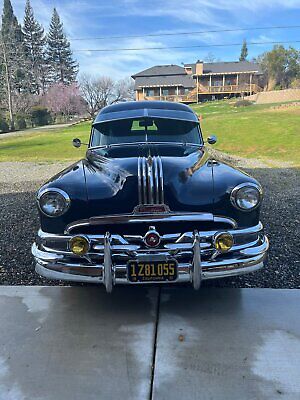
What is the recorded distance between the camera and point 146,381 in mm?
2365

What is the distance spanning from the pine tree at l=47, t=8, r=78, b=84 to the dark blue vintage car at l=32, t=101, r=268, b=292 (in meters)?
71.0

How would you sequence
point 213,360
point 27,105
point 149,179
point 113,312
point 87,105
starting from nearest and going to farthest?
1. point 213,360
2. point 149,179
3. point 113,312
4. point 27,105
5. point 87,105

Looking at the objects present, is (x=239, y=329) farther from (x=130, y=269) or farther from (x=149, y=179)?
(x=149, y=179)

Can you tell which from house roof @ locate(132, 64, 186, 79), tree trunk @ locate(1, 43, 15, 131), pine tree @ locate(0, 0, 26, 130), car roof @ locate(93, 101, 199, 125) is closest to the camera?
car roof @ locate(93, 101, 199, 125)

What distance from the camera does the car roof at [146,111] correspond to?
15.5ft

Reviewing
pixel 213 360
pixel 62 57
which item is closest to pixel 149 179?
pixel 213 360

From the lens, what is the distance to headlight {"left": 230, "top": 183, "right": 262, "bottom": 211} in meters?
2.97

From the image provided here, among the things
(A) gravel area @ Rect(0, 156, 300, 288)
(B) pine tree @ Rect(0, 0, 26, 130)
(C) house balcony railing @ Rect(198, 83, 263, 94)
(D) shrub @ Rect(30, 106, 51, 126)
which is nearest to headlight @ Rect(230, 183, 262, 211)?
(A) gravel area @ Rect(0, 156, 300, 288)

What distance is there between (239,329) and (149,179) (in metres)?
1.38

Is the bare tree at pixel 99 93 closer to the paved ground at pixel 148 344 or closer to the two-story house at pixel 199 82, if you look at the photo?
the two-story house at pixel 199 82

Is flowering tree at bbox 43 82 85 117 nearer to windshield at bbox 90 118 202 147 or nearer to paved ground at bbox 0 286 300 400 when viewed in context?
windshield at bbox 90 118 202 147

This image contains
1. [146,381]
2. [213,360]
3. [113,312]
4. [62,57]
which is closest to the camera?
[146,381]

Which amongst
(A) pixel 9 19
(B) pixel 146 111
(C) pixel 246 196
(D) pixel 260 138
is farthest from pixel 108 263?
(A) pixel 9 19

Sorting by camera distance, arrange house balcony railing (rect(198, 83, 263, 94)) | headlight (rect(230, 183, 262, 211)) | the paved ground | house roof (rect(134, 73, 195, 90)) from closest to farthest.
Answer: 1. the paved ground
2. headlight (rect(230, 183, 262, 211))
3. house roof (rect(134, 73, 195, 90))
4. house balcony railing (rect(198, 83, 263, 94))
